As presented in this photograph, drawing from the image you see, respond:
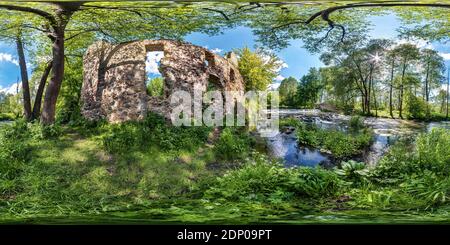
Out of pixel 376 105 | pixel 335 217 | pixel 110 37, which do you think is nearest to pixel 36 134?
pixel 110 37

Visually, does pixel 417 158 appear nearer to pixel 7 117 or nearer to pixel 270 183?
pixel 270 183

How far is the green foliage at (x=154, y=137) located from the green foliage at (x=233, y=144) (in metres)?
0.09

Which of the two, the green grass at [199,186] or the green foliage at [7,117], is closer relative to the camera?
the green grass at [199,186]

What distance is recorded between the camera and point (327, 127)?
2.90 m

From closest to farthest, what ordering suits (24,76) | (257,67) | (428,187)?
(428,187)
(257,67)
(24,76)

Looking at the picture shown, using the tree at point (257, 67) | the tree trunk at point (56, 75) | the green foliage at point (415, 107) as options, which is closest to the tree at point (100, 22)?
the tree trunk at point (56, 75)

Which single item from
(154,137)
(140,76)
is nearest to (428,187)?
(154,137)

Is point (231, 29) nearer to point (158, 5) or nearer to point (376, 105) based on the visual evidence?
point (158, 5)

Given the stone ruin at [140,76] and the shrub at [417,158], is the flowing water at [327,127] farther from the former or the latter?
the stone ruin at [140,76]

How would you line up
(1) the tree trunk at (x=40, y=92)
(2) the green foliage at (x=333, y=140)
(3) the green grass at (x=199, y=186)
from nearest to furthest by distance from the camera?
(3) the green grass at (x=199, y=186)
(2) the green foliage at (x=333, y=140)
(1) the tree trunk at (x=40, y=92)

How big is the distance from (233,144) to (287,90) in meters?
0.44

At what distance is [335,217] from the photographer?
9.16ft

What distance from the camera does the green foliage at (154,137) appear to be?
2.86m

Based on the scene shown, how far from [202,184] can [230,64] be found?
70 cm
